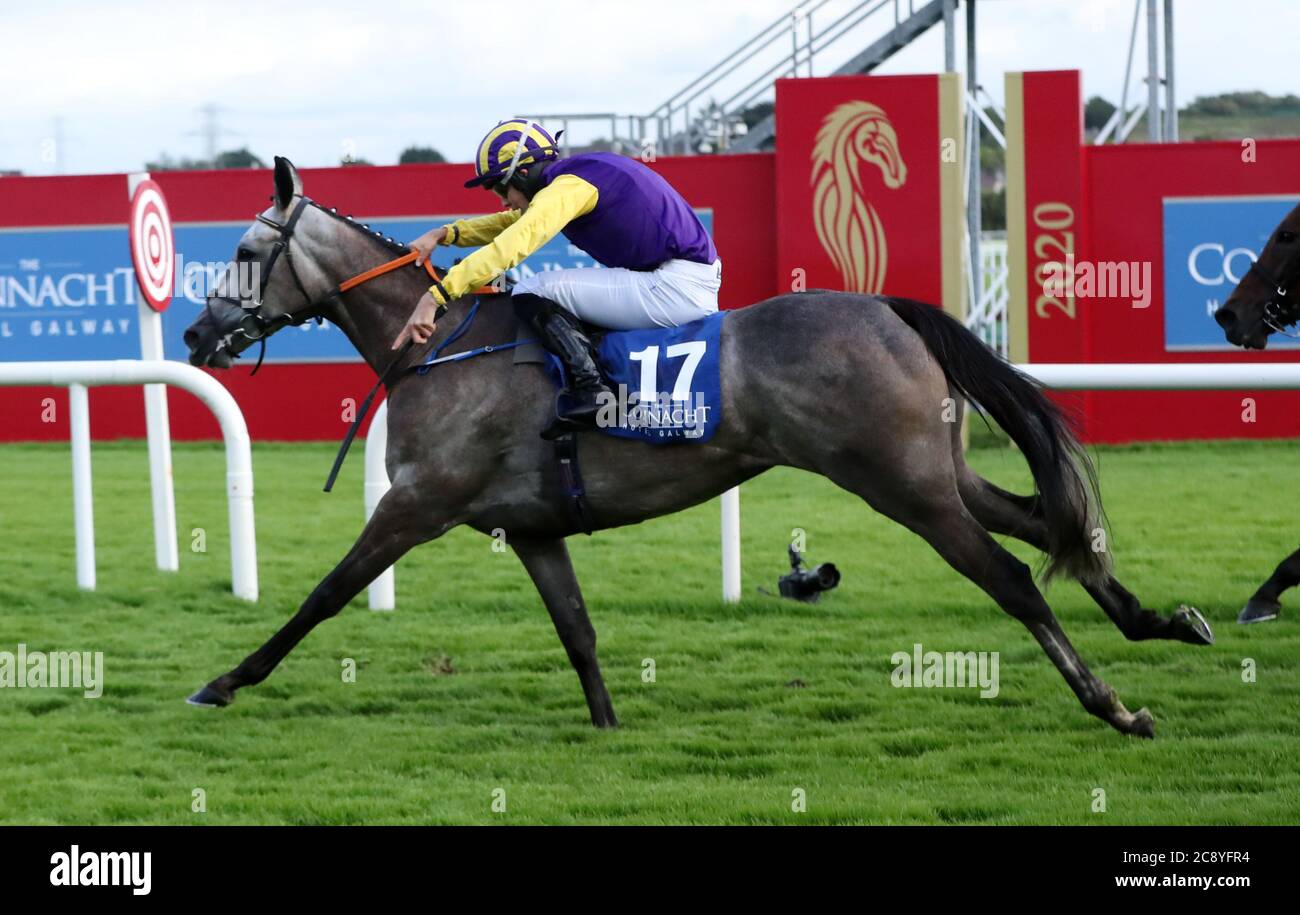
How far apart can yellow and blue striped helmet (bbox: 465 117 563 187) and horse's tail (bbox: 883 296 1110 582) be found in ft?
3.78

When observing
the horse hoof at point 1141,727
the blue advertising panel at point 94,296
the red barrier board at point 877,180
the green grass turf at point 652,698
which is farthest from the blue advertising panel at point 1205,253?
the horse hoof at point 1141,727

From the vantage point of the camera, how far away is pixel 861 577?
7.69 m

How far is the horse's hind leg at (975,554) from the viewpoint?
4.64 metres

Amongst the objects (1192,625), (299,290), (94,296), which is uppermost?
(94,296)

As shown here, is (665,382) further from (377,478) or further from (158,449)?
(158,449)

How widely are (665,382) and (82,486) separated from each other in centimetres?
375

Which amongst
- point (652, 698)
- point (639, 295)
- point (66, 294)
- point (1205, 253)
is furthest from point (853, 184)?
point (639, 295)

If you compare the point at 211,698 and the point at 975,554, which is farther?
the point at 211,698

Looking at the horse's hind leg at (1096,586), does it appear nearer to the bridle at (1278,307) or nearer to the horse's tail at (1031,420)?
the horse's tail at (1031,420)

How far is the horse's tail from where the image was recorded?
4805 millimetres

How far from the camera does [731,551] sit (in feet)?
23.2

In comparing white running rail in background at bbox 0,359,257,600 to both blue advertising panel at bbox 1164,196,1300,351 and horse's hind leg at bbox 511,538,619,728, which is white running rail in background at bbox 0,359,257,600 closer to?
horse's hind leg at bbox 511,538,619,728
